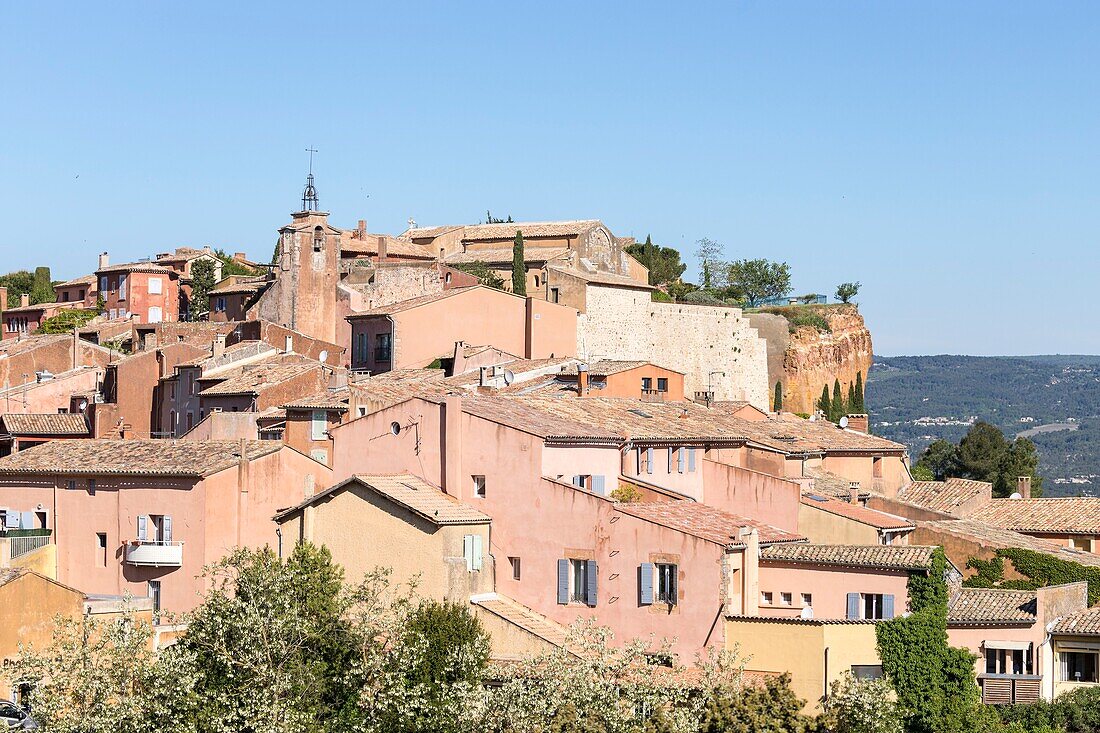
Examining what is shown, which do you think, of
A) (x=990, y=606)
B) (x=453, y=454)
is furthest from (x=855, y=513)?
(x=453, y=454)

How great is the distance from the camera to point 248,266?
84.8 meters

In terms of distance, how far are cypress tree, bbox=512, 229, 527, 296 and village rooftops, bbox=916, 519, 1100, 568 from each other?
92.6 ft

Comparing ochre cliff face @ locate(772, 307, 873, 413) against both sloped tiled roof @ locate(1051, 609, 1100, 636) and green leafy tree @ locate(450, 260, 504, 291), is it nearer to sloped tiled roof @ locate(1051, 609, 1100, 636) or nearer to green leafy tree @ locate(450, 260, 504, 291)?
green leafy tree @ locate(450, 260, 504, 291)

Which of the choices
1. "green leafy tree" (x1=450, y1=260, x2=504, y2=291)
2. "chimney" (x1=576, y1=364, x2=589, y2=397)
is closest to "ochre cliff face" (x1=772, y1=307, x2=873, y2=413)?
"green leafy tree" (x1=450, y1=260, x2=504, y2=291)

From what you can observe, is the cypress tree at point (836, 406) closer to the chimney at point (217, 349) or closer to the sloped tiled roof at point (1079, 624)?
the chimney at point (217, 349)

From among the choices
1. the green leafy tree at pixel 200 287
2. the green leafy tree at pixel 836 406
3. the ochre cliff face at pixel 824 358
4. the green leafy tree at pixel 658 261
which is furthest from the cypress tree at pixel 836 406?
the green leafy tree at pixel 200 287

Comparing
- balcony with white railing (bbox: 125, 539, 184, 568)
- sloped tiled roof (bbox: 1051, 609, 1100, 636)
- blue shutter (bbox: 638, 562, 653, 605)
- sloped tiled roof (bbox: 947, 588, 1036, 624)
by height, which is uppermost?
blue shutter (bbox: 638, 562, 653, 605)

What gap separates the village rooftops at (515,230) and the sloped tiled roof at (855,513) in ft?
120

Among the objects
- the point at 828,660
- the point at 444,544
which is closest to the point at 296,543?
the point at 444,544

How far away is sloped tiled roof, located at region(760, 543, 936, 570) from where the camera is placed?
33.0m

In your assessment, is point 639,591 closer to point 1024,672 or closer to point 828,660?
point 828,660

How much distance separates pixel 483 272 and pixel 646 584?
37046 mm

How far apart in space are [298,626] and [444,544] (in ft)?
20.6

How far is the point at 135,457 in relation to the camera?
40469 mm
